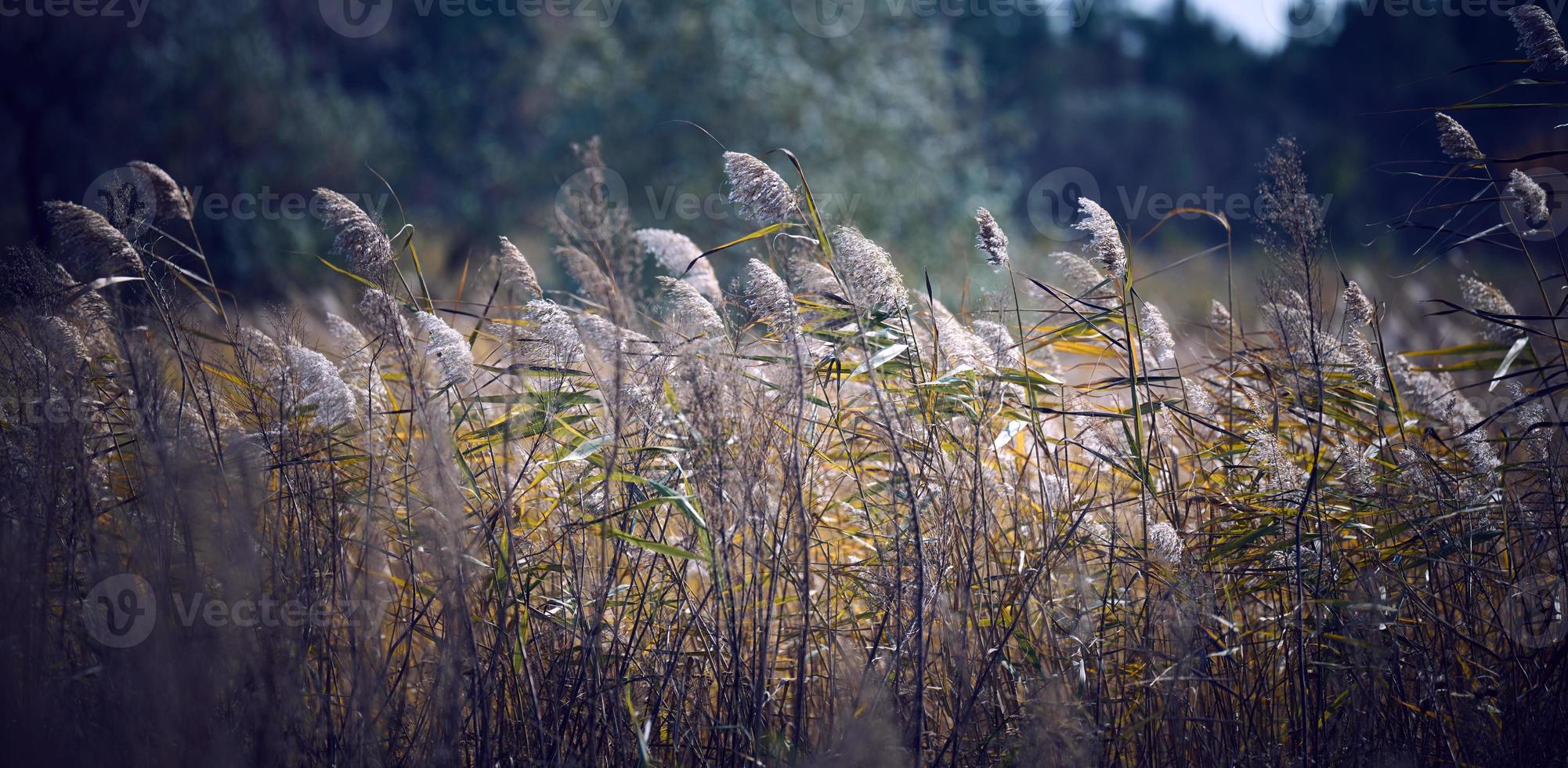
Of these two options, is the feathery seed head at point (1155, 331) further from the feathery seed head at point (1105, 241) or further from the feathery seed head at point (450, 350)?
the feathery seed head at point (450, 350)

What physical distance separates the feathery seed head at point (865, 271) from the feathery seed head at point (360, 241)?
3.56 feet

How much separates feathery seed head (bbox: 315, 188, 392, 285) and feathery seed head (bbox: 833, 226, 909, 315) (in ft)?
3.56

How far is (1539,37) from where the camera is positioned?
2291 millimetres

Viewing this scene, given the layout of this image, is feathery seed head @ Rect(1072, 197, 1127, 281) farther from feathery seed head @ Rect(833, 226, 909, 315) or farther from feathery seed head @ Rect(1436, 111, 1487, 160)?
feathery seed head @ Rect(1436, 111, 1487, 160)

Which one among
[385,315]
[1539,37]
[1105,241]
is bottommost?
[385,315]

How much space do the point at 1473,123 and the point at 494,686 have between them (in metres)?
31.5

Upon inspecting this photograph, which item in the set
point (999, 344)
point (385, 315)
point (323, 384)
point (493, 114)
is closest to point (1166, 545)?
point (999, 344)

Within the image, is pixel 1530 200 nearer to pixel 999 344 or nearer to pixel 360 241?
pixel 999 344

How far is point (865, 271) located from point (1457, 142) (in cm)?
167

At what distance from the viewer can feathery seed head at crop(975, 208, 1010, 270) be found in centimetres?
212

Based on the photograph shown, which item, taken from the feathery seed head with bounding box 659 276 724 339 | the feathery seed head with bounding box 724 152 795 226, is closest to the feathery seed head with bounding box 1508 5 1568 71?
the feathery seed head with bounding box 724 152 795 226

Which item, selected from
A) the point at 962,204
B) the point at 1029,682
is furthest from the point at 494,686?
the point at 962,204

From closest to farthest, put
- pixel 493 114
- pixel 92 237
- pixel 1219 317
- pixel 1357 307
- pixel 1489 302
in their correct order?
pixel 92 237
pixel 1357 307
pixel 1489 302
pixel 1219 317
pixel 493 114

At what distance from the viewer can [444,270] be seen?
13.1m
